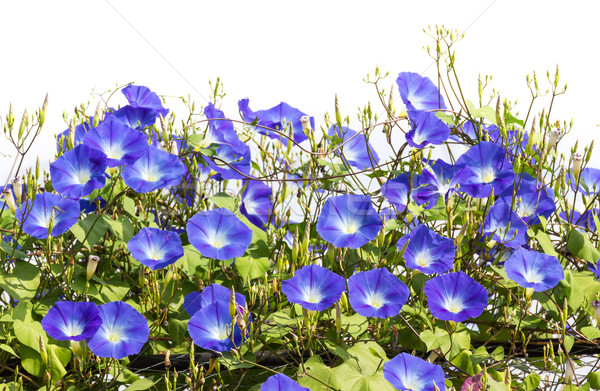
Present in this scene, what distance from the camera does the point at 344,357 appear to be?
124cm

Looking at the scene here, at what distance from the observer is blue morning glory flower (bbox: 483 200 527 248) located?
1.50 metres

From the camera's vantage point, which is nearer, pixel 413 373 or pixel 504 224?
pixel 413 373

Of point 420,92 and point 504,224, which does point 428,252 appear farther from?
point 420,92

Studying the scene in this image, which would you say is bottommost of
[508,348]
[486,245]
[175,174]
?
[508,348]

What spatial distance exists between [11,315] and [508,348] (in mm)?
1075

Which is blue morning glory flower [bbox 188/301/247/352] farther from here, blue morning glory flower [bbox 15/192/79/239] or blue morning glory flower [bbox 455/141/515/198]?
blue morning glory flower [bbox 455/141/515/198]

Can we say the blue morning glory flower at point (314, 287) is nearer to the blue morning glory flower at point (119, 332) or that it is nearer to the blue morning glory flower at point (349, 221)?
the blue morning glory flower at point (349, 221)

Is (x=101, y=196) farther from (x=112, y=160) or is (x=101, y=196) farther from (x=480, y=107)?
(x=480, y=107)

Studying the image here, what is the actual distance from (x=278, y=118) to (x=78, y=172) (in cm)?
57

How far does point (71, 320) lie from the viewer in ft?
4.15

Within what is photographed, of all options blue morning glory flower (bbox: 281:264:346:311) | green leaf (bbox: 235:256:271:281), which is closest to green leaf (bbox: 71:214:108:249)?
green leaf (bbox: 235:256:271:281)

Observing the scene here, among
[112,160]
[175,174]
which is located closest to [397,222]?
[175,174]

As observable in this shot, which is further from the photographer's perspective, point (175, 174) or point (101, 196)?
point (101, 196)

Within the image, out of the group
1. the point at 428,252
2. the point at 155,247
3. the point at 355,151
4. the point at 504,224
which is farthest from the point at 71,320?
the point at 504,224
